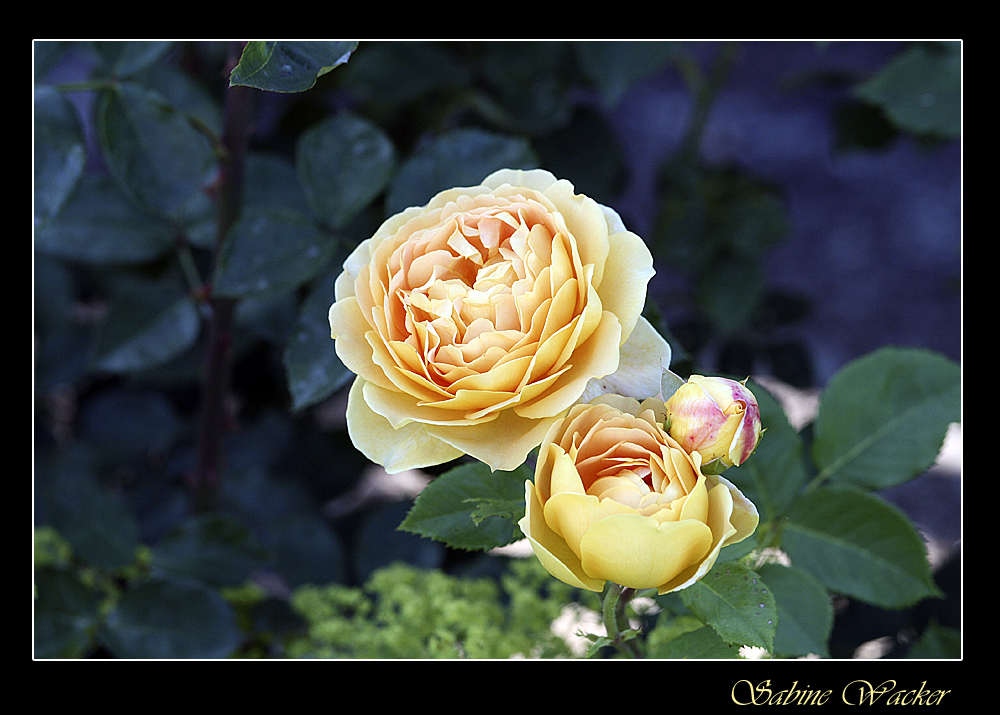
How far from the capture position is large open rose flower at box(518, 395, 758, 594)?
328 millimetres

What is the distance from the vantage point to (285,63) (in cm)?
41

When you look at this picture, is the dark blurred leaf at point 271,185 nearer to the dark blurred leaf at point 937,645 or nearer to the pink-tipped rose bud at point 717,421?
the pink-tipped rose bud at point 717,421

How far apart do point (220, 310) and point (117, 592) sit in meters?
0.32

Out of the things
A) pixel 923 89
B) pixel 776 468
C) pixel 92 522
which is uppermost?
pixel 923 89

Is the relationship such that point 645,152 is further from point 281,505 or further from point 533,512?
point 533,512

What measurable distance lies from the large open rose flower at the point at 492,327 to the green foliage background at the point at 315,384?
5cm

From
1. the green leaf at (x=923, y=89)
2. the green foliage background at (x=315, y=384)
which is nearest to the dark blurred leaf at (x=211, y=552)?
the green foliage background at (x=315, y=384)

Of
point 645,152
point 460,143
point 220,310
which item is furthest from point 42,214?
point 645,152

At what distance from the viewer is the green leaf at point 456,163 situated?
1.93 ft

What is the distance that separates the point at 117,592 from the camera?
0.78 metres

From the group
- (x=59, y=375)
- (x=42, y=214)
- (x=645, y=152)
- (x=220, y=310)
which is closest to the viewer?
(x=42, y=214)

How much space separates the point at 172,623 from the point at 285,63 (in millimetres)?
485

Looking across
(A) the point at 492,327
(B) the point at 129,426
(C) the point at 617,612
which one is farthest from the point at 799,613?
(B) the point at 129,426

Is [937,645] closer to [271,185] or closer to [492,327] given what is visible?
[492,327]
